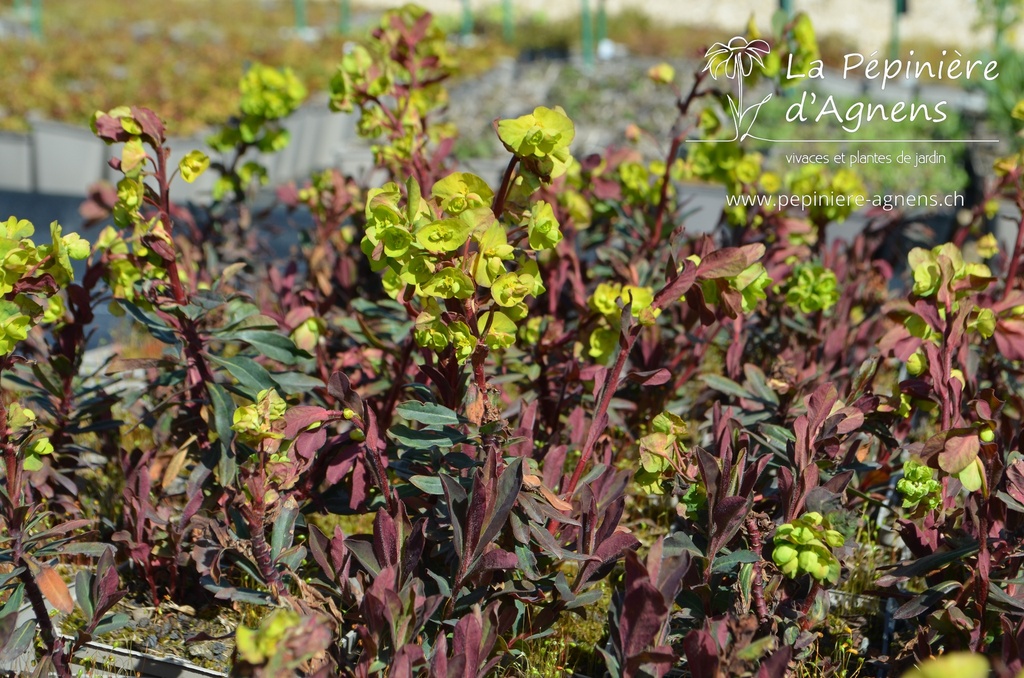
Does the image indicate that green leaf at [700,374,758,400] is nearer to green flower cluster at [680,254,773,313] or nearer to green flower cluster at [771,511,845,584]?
green flower cluster at [680,254,773,313]

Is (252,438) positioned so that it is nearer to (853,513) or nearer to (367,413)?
(367,413)

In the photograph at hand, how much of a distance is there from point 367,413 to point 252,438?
0.59 feet

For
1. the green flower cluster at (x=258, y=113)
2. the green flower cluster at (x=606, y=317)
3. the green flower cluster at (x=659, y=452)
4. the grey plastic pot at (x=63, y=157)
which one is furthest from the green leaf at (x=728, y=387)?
the grey plastic pot at (x=63, y=157)

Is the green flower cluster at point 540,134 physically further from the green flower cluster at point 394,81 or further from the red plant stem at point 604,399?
the green flower cluster at point 394,81

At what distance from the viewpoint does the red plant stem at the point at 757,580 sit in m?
1.38

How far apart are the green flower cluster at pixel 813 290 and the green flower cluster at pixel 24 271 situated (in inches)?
59.9

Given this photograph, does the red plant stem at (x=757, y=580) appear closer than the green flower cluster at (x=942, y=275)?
Yes

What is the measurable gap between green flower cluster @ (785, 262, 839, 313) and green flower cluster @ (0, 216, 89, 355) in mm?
1521

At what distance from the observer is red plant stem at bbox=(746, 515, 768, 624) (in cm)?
138

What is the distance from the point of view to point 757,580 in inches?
54.4

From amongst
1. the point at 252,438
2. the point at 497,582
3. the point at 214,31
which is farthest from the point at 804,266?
the point at 214,31

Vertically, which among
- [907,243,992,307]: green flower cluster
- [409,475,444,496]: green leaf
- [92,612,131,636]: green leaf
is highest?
[907,243,992,307]: green flower cluster

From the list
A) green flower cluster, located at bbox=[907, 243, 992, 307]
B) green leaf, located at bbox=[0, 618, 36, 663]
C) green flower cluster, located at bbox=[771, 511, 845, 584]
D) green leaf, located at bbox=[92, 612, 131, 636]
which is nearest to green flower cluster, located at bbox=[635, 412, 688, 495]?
green flower cluster, located at bbox=[771, 511, 845, 584]

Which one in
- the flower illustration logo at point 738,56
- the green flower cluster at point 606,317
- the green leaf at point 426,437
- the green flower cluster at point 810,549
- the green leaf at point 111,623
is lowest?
the green leaf at point 111,623
